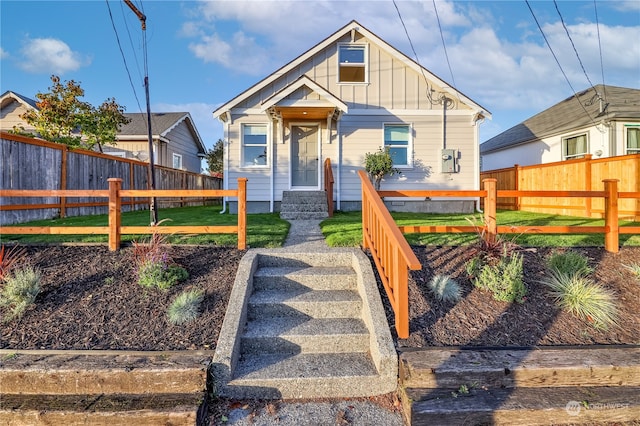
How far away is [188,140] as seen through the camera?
801 inches

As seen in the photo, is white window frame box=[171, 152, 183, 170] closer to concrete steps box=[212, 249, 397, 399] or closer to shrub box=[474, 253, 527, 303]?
concrete steps box=[212, 249, 397, 399]

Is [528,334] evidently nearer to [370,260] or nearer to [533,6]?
[370,260]

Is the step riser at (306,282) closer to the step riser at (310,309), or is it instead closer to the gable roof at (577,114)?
the step riser at (310,309)

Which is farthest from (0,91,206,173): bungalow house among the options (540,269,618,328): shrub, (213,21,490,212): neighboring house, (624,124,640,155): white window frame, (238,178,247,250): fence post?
(624,124,640,155): white window frame

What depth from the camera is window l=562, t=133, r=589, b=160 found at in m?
12.0

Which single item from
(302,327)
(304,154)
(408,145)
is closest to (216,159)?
(304,154)

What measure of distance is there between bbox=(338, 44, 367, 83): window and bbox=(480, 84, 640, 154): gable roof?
319 inches

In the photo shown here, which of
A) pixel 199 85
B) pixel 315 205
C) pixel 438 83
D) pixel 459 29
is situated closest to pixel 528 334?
pixel 315 205

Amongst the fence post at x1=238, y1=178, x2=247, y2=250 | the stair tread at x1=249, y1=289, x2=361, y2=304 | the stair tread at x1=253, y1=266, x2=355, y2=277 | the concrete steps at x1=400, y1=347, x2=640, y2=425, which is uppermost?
the fence post at x1=238, y1=178, x2=247, y2=250

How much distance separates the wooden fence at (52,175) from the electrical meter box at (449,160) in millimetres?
9484

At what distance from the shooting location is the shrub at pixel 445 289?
345 cm

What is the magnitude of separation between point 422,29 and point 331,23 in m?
4.70

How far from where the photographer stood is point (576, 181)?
962 centimetres

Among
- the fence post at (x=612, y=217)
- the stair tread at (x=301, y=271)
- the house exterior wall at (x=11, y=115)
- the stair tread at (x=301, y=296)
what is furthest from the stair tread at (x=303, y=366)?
the house exterior wall at (x=11, y=115)
